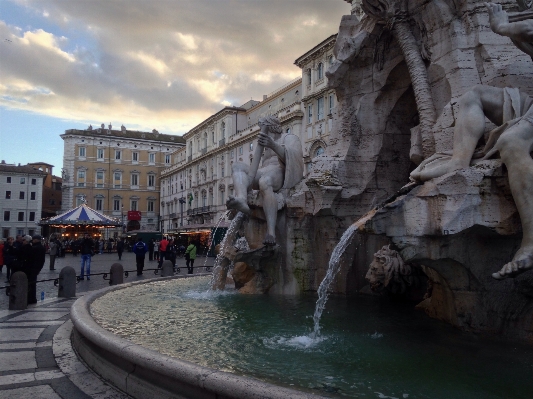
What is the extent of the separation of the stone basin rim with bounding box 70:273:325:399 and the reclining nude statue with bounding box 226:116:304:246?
342cm

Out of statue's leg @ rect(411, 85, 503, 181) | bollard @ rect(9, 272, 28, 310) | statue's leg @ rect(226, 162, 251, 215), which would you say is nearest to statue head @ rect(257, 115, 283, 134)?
statue's leg @ rect(226, 162, 251, 215)

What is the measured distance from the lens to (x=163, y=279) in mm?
11016

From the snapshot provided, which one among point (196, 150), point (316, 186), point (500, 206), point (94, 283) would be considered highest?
point (196, 150)

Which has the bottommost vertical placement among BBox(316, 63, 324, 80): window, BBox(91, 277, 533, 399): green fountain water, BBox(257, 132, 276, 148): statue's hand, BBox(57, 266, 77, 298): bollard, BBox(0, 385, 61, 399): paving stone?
BBox(0, 385, 61, 399): paving stone

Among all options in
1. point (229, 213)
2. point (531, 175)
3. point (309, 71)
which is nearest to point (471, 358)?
point (531, 175)

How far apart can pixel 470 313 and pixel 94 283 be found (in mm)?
10907

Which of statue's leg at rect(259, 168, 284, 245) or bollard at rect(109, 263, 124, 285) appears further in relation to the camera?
bollard at rect(109, 263, 124, 285)

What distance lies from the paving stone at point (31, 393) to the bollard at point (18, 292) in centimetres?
447

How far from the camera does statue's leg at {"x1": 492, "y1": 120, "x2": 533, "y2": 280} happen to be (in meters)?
3.69

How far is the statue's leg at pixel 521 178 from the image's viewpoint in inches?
145

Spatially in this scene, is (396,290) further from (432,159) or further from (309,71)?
(309,71)

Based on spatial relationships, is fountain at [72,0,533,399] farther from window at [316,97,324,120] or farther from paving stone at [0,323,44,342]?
window at [316,97,324,120]

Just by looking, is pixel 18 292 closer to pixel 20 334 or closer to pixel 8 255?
pixel 20 334

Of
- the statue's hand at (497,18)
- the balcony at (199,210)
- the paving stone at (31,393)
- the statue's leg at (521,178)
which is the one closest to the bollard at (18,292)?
the paving stone at (31,393)
